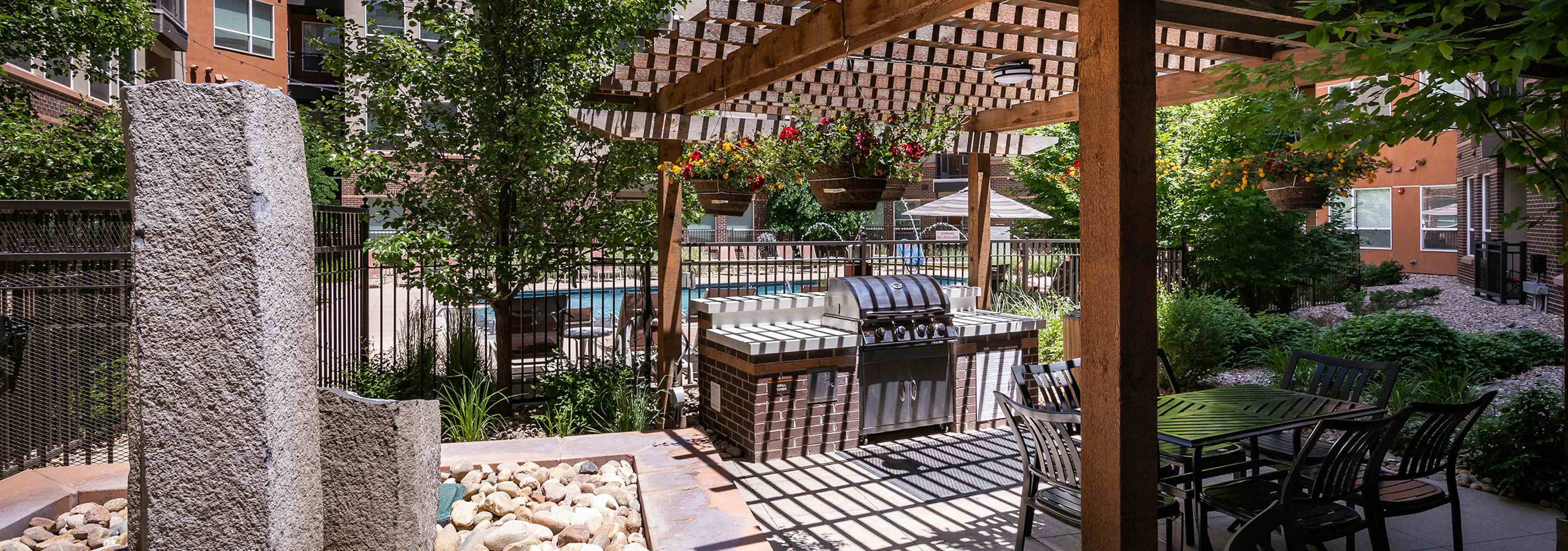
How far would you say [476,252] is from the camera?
644 centimetres

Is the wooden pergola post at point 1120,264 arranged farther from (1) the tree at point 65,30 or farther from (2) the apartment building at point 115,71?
(1) the tree at point 65,30

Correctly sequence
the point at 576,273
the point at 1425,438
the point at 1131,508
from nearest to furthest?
the point at 1131,508 < the point at 1425,438 < the point at 576,273

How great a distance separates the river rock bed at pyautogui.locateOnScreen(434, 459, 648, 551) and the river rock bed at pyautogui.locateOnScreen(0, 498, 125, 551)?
4.67ft

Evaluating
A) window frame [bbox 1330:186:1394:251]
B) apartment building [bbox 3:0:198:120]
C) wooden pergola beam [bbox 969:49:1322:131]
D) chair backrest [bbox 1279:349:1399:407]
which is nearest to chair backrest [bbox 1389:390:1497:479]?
chair backrest [bbox 1279:349:1399:407]

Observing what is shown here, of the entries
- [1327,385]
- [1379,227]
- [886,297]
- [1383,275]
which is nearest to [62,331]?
[886,297]

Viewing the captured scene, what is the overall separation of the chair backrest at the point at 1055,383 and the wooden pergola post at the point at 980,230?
355 cm

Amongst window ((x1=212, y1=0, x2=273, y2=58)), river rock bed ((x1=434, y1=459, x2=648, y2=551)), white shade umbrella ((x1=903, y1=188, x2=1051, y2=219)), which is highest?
window ((x1=212, y1=0, x2=273, y2=58))

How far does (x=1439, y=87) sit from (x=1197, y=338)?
17.8 ft

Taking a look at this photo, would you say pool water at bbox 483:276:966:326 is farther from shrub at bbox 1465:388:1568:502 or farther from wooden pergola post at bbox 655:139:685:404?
shrub at bbox 1465:388:1568:502

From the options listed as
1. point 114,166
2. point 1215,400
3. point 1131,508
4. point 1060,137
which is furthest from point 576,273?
point 1060,137

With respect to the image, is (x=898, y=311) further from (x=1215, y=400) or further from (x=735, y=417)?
(x=1215, y=400)

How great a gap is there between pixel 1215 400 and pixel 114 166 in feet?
25.3

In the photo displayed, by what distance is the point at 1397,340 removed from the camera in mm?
7668

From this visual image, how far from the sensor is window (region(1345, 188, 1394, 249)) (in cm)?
2072
